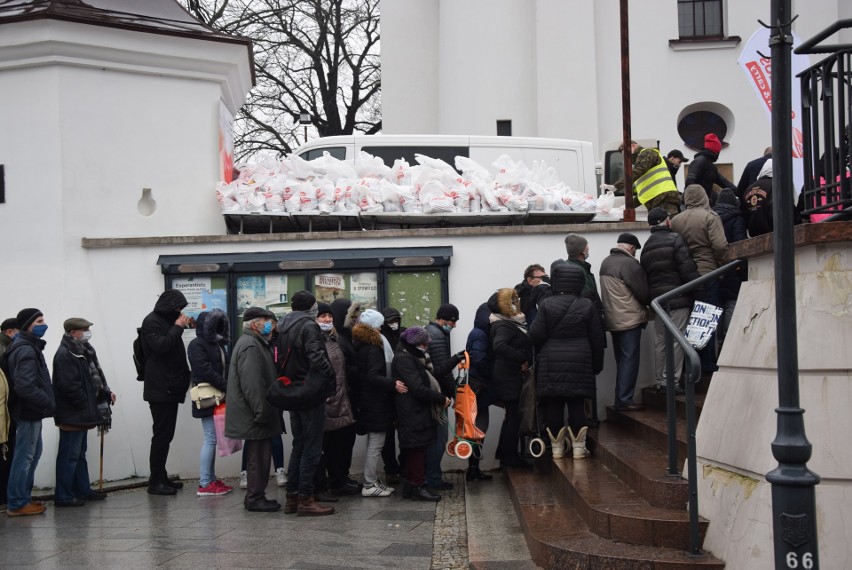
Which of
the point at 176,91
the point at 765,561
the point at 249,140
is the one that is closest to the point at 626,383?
the point at 765,561

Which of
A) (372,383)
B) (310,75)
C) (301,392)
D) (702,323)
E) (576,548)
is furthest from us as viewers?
(310,75)

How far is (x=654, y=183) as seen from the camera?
451 inches

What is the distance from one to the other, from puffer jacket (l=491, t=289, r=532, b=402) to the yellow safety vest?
8.81 feet

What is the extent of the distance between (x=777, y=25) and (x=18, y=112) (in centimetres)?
876

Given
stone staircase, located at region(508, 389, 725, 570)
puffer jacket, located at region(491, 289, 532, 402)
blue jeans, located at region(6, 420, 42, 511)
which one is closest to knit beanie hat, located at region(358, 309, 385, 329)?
puffer jacket, located at region(491, 289, 532, 402)

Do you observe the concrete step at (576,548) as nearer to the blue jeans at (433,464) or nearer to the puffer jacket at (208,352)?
the blue jeans at (433,464)

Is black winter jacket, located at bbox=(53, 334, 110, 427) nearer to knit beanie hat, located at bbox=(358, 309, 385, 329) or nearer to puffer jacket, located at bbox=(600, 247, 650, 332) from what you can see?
knit beanie hat, located at bbox=(358, 309, 385, 329)

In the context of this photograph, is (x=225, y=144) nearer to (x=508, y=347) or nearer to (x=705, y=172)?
(x=508, y=347)

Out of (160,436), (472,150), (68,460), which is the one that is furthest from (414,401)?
(472,150)

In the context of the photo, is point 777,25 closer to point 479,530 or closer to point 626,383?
point 479,530

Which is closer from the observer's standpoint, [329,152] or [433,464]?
[433,464]

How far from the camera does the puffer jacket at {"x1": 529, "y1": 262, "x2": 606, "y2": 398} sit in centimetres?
888

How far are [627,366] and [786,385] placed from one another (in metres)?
5.08

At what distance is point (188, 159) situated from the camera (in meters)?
12.0
